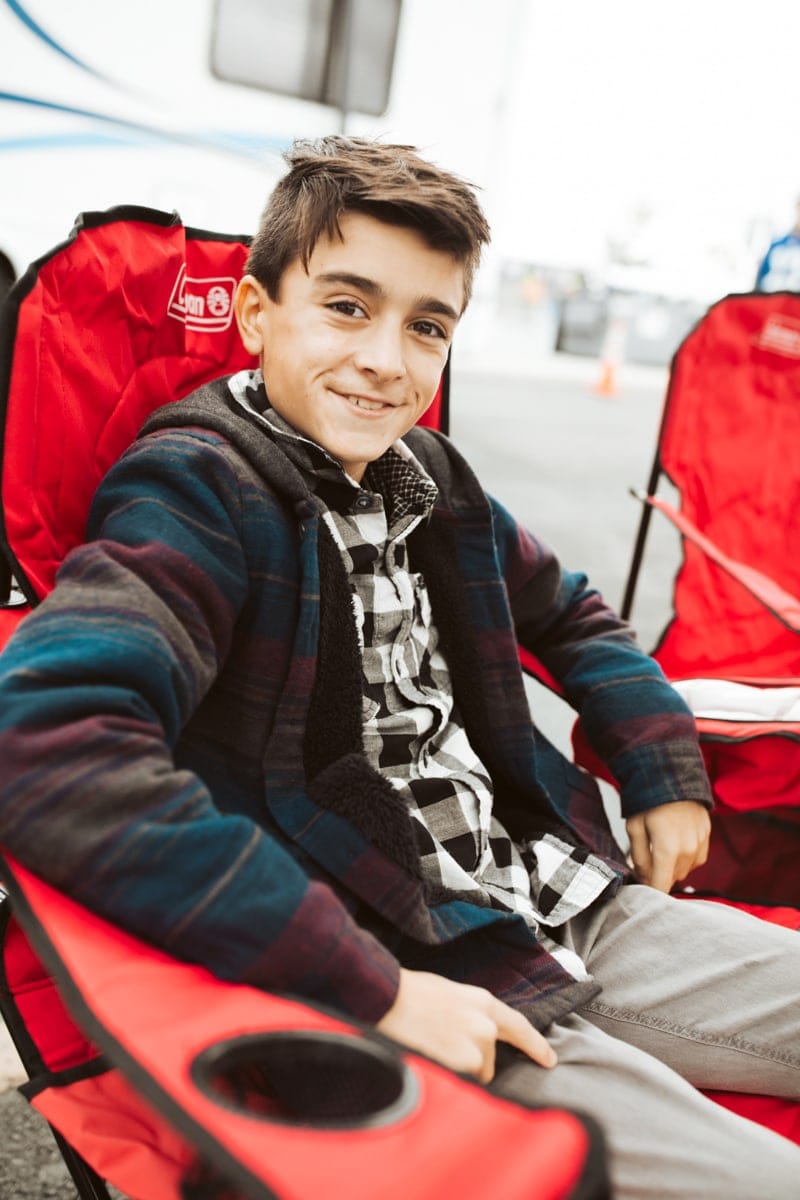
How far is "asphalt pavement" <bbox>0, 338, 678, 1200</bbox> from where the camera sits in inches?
45.8

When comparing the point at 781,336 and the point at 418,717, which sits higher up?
the point at 781,336

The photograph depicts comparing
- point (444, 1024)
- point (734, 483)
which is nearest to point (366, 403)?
point (444, 1024)

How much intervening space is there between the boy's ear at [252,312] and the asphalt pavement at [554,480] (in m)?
0.92

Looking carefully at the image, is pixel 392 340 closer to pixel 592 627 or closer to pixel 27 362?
pixel 27 362

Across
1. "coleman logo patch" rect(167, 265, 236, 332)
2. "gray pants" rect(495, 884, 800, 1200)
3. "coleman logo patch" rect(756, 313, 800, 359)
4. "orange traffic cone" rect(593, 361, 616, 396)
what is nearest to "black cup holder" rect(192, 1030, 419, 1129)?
"gray pants" rect(495, 884, 800, 1200)

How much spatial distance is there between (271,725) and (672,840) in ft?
1.75

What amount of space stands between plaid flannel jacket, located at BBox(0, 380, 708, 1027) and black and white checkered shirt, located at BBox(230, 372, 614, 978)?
4 centimetres

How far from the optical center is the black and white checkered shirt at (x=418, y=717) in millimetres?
970

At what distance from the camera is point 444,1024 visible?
0.69 meters

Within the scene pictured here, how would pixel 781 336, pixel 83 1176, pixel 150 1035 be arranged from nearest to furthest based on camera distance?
pixel 150 1035 < pixel 83 1176 < pixel 781 336

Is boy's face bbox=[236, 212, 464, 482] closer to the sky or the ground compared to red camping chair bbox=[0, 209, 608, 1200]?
closer to the sky

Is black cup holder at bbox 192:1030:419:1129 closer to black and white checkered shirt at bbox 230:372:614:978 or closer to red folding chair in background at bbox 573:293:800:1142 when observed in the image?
black and white checkered shirt at bbox 230:372:614:978

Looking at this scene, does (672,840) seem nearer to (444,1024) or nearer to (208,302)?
(444,1024)

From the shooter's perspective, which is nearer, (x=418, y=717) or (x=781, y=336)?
(x=418, y=717)
